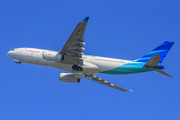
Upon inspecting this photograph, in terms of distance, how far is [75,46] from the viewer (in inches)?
1391

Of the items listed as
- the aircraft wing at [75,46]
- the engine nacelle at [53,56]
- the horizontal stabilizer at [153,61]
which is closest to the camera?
the aircraft wing at [75,46]

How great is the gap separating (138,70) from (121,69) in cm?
259

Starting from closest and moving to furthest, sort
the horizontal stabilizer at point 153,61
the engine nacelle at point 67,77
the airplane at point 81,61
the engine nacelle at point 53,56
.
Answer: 1. the horizontal stabilizer at point 153,61
2. the engine nacelle at point 53,56
3. the airplane at point 81,61
4. the engine nacelle at point 67,77

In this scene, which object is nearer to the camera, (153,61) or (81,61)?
(153,61)

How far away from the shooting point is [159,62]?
3900 cm

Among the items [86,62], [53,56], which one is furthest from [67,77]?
[53,56]

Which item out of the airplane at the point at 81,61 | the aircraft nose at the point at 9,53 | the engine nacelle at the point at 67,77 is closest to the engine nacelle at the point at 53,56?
the airplane at the point at 81,61

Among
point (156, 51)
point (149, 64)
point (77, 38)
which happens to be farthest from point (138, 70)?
point (77, 38)

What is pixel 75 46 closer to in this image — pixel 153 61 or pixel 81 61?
pixel 81 61

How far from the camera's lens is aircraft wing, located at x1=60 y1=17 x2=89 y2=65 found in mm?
32312

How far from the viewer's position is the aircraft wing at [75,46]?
32312 mm

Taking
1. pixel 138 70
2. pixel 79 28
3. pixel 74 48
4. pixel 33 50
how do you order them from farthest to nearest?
1. pixel 33 50
2. pixel 138 70
3. pixel 74 48
4. pixel 79 28

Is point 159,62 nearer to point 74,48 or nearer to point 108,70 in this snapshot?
point 108,70

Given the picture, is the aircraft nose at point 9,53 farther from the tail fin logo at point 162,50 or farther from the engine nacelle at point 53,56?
the tail fin logo at point 162,50
